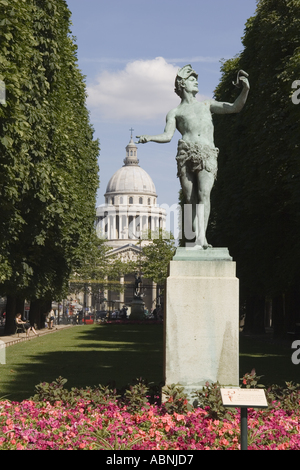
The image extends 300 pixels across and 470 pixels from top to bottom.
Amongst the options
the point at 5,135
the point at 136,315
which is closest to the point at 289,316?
the point at 5,135

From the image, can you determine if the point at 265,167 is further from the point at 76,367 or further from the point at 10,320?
the point at 10,320

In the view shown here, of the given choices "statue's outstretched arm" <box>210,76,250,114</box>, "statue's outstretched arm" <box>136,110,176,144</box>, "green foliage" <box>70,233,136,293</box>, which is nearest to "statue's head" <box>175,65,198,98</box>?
"statue's outstretched arm" <box>136,110,176,144</box>

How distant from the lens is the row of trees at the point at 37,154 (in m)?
20.6

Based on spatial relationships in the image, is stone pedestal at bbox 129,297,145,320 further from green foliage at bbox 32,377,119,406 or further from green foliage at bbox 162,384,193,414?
green foliage at bbox 162,384,193,414

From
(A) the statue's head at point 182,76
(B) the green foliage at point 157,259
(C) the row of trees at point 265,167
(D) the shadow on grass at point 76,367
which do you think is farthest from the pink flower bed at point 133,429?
(B) the green foliage at point 157,259

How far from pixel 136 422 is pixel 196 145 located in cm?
455

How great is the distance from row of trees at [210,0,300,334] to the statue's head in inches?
501

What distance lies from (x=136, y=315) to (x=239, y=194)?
3767 centimetres

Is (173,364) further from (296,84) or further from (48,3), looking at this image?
(48,3)

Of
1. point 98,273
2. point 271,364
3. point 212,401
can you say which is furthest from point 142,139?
point 98,273

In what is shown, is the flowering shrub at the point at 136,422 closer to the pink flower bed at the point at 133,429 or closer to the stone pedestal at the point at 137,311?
the pink flower bed at the point at 133,429

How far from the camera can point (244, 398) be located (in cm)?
866

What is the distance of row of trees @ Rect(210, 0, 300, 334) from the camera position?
1141 inches

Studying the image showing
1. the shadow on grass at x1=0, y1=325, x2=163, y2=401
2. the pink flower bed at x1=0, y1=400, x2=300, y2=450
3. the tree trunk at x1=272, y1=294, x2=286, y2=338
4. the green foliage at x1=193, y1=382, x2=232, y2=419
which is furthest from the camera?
the tree trunk at x1=272, y1=294, x2=286, y2=338
